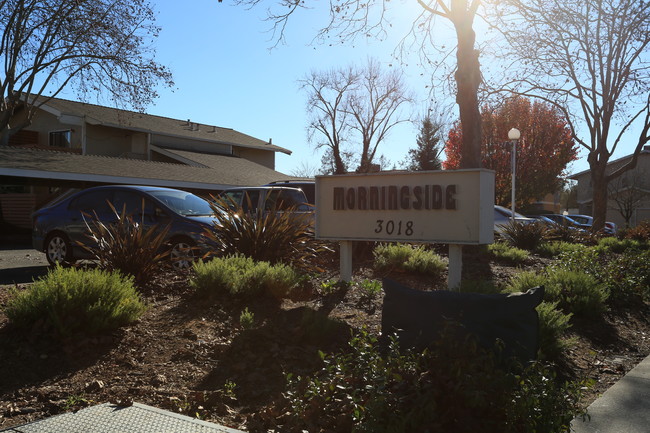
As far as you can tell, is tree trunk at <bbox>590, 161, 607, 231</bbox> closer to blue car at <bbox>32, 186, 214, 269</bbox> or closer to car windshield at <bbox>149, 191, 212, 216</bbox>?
car windshield at <bbox>149, 191, 212, 216</bbox>

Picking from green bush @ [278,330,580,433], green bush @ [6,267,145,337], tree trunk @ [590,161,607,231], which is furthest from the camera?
tree trunk @ [590,161,607,231]

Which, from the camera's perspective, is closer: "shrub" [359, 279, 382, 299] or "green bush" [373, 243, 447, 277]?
"shrub" [359, 279, 382, 299]

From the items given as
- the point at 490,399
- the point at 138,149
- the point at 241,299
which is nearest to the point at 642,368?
the point at 490,399

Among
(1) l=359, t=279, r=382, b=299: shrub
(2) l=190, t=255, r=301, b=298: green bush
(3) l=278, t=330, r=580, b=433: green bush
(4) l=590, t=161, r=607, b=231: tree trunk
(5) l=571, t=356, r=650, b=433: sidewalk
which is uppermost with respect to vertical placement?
(4) l=590, t=161, r=607, b=231: tree trunk

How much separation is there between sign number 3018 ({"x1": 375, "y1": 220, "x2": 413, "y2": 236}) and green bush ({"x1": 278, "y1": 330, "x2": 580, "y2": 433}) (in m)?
3.56

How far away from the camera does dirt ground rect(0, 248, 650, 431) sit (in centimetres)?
413

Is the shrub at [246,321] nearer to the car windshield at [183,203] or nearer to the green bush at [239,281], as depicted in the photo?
the green bush at [239,281]

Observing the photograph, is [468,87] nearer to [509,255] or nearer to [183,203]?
[509,255]

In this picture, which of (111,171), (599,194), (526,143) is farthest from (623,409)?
(526,143)

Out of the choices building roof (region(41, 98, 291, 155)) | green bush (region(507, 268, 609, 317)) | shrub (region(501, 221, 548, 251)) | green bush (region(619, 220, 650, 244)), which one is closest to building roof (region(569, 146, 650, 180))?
green bush (region(619, 220, 650, 244))

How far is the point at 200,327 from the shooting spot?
18.4 ft

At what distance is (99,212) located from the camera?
465 inches

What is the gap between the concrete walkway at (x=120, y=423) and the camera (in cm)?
355

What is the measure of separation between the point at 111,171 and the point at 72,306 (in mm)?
20382
